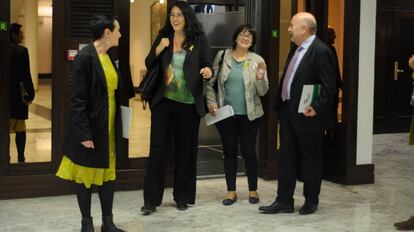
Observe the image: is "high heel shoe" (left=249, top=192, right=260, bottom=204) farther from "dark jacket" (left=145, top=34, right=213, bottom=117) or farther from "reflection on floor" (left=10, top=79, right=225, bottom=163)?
"reflection on floor" (left=10, top=79, right=225, bottom=163)

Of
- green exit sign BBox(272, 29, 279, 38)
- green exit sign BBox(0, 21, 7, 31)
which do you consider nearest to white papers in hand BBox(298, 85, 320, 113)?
green exit sign BBox(272, 29, 279, 38)

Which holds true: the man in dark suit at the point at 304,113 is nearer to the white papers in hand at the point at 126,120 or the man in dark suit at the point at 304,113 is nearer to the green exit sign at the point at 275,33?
the green exit sign at the point at 275,33

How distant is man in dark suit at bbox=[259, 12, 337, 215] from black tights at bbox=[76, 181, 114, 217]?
135 cm

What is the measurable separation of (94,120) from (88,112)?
0.07 meters

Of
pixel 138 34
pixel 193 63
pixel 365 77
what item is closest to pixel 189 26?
pixel 193 63

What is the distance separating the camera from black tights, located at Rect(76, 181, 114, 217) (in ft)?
13.7

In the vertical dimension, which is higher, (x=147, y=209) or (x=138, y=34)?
(x=138, y=34)

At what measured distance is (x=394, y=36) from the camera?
33.4 ft

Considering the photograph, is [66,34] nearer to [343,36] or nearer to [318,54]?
[318,54]

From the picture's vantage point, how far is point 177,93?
491 cm

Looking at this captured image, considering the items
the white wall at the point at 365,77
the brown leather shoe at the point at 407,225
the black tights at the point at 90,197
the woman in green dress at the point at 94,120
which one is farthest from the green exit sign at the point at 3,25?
the brown leather shoe at the point at 407,225

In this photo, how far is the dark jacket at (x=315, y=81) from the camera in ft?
15.7

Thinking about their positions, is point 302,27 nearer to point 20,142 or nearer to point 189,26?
point 189,26

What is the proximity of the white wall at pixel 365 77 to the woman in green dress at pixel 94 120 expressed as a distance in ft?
9.20
